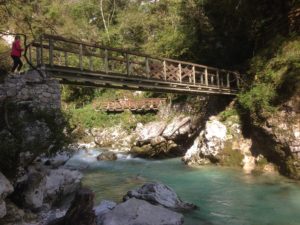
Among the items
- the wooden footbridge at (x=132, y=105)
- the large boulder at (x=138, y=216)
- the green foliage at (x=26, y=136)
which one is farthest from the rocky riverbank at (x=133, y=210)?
the wooden footbridge at (x=132, y=105)

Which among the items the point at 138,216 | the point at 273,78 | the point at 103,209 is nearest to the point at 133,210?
the point at 138,216

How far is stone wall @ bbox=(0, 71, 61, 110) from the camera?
37.2 feet

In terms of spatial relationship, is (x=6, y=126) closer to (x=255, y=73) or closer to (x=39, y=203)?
(x=39, y=203)

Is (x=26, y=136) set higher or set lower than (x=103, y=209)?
higher

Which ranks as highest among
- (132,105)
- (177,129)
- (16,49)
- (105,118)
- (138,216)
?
(132,105)

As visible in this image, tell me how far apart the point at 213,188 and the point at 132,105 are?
1731 cm

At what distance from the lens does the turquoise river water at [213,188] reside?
9359mm

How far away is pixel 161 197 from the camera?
1017 cm

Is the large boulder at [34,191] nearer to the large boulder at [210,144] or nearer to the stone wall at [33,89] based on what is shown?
the stone wall at [33,89]

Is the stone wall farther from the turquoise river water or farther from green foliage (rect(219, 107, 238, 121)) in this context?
green foliage (rect(219, 107, 238, 121))

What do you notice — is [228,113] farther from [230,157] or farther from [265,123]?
[265,123]

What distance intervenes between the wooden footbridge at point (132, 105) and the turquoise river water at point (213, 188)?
9050 millimetres

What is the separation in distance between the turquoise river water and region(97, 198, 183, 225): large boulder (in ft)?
3.00

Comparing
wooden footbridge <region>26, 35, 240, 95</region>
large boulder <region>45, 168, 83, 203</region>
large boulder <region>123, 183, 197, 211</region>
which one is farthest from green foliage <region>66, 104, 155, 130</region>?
large boulder <region>123, 183, 197, 211</region>
